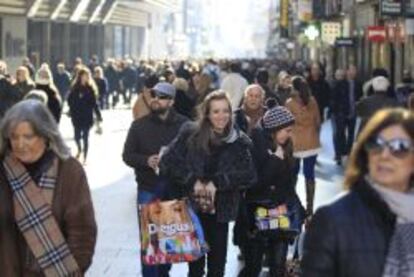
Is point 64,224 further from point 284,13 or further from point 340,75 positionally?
point 284,13

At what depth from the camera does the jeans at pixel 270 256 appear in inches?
311

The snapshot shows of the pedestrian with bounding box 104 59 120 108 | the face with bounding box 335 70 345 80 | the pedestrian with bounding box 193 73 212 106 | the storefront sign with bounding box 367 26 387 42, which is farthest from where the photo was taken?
the pedestrian with bounding box 104 59 120 108

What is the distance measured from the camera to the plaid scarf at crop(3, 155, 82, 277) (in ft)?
15.8

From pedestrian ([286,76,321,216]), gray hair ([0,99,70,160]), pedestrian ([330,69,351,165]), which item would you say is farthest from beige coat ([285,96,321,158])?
gray hair ([0,99,70,160])

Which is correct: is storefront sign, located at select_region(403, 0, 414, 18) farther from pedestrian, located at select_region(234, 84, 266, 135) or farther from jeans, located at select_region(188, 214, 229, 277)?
jeans, located at select_region(188, 214, 229, 277)

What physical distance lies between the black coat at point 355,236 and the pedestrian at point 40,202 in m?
1.53

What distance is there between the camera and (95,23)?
5547 centimetres

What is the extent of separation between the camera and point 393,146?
3648mm

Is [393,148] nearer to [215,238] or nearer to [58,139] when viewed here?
[58,139]

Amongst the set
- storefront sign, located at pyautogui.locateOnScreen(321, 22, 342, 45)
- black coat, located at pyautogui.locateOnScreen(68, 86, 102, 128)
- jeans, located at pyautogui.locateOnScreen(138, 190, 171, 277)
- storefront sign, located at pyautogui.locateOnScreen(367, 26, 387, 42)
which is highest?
storefront sign, located at pyautogui.locateOnScreen(321, 22, 342, 45)

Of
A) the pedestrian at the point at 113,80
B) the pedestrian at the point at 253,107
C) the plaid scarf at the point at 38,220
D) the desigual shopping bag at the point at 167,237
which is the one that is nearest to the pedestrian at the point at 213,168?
the desigual shopping bag at the point at 167,237

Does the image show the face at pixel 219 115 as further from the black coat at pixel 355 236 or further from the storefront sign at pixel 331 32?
the storefront sign at pixel 331 32

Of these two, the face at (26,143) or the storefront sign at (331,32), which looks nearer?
the face at (26,143)

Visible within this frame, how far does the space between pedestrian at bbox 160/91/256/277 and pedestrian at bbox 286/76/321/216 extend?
5.20 metres
